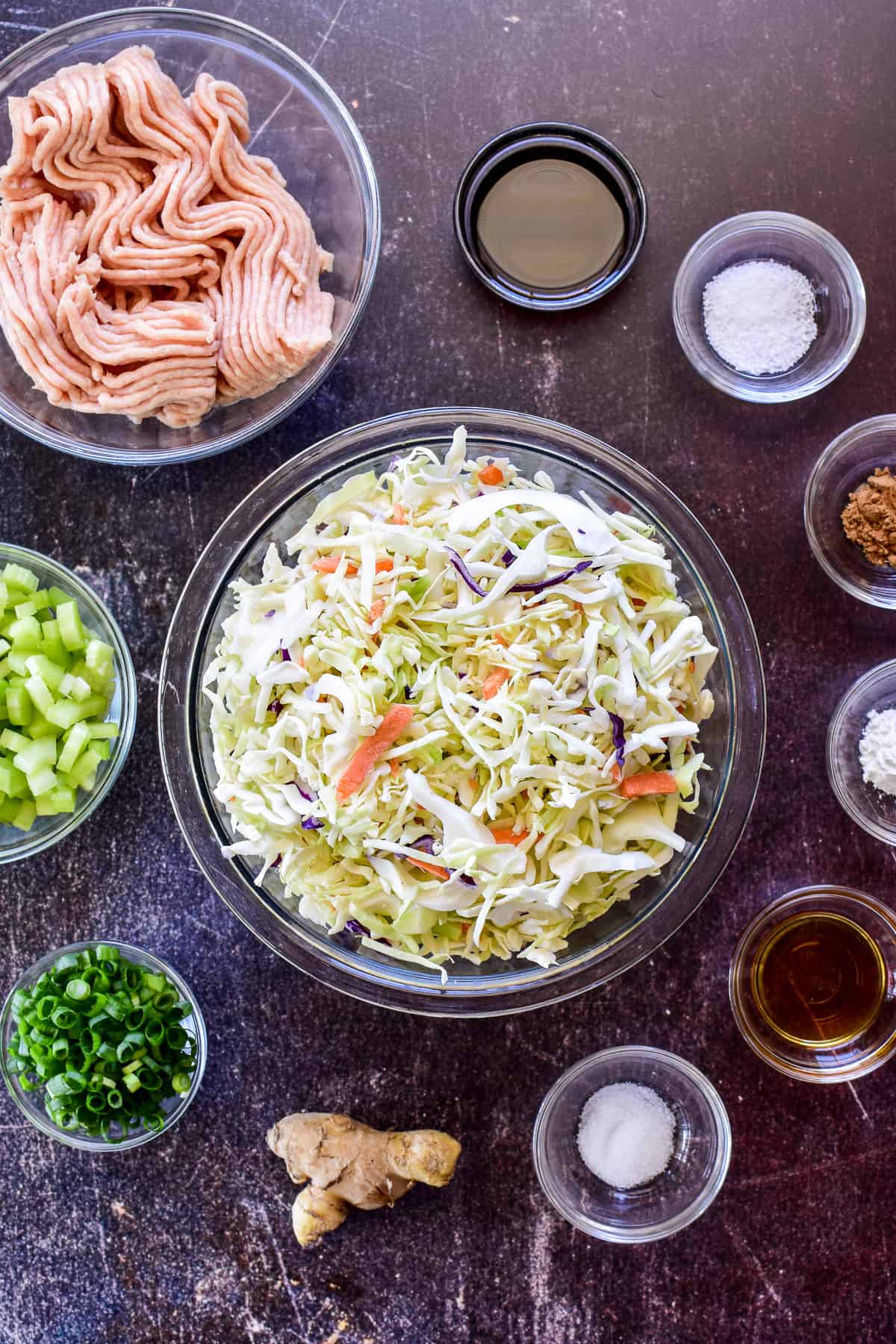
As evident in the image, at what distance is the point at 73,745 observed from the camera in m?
2.12

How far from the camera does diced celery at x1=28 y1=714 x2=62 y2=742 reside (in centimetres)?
214

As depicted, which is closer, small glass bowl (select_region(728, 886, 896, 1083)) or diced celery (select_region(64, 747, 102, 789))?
diced celery (select_region(64, 747, 102, 789))

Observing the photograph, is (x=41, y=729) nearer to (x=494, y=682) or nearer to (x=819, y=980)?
(x=494, y=682)

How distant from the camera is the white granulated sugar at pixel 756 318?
7.50 ft

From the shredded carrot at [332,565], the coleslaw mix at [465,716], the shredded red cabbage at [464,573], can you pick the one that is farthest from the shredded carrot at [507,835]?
the shredded carrot at [332,565]

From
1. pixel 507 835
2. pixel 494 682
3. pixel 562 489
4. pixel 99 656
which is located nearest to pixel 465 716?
pixel 494 682

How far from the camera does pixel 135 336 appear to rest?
199 centimetres

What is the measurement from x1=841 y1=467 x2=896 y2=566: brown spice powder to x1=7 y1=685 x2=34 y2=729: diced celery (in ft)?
5.92

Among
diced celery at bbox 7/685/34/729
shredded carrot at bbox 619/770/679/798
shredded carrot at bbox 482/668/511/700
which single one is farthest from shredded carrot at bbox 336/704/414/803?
diced celery at bbox 7/685/34/729

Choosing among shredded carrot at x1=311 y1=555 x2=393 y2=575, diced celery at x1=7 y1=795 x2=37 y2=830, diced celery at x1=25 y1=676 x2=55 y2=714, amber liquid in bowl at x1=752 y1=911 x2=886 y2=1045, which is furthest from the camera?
amber liquid in bowl at x1=752 y1=911 x2=886 y2=1045

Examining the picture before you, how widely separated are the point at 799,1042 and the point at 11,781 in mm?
1812

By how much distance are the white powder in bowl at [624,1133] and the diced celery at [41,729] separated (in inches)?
55.9

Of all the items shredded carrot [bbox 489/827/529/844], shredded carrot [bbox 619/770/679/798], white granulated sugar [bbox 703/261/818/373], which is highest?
white granulated sugar [bbox 703/261/818/373]

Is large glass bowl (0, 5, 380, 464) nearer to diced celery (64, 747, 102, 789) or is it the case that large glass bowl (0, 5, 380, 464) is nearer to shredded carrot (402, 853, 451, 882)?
diced celery (64, 747, 102, 789)
